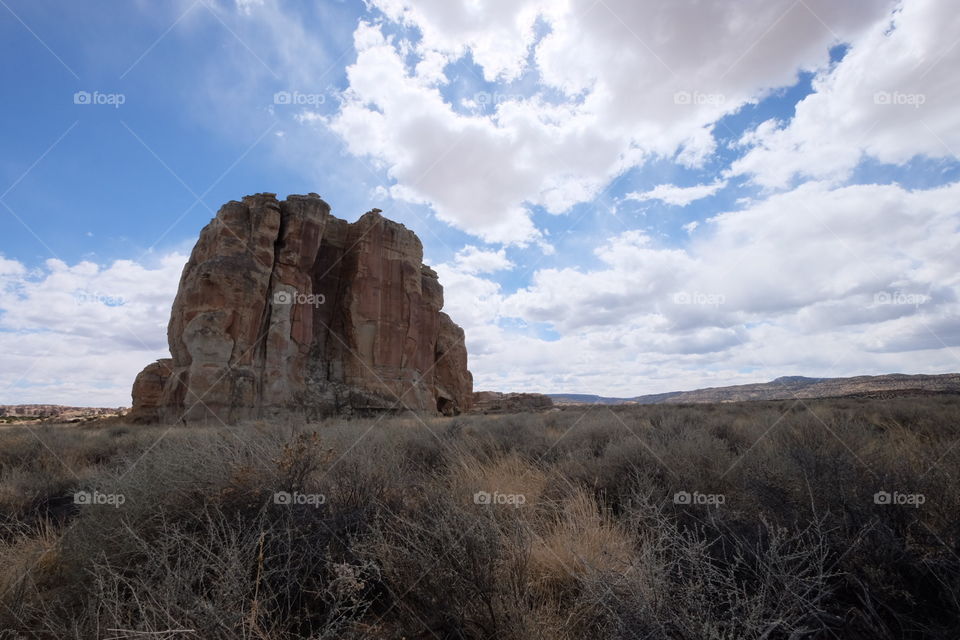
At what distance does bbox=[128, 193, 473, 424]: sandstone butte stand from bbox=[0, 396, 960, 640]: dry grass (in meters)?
17.1

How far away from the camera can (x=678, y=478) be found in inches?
177

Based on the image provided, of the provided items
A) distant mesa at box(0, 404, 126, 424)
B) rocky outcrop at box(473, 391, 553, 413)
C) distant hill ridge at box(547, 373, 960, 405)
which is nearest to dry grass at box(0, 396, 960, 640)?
distant mesa at box(0, 404, 126, 424)

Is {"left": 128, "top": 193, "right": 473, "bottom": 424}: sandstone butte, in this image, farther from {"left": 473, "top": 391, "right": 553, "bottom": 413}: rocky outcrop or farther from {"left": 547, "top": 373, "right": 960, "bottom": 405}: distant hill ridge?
{"left": 547, "top": 373, "right": 960, "bottom": 405}: distant hill ridge

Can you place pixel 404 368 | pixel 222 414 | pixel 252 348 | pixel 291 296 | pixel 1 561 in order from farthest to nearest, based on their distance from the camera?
pixel 404 368, pixel 291 296, pixel 252 348, pixel 222 414, pixel 1 561

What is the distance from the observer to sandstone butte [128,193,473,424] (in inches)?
789

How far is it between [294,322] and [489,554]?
76.2 ft

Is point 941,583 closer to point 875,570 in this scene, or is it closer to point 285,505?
point 875,570

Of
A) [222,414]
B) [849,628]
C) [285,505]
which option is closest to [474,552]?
[285,505]

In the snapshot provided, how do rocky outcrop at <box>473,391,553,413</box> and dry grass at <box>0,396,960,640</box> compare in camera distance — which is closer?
dry grass at <box>0,396,960,640</box>

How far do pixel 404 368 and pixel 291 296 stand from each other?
8.33m

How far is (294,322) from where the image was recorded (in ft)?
77.3

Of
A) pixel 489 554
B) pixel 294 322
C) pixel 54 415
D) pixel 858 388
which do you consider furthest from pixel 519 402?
pixel 54 415

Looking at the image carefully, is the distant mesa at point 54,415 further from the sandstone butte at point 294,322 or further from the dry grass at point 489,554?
the dry grass at point 489,554

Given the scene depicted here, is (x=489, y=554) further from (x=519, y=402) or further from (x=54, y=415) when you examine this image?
(x=54, y=415)
